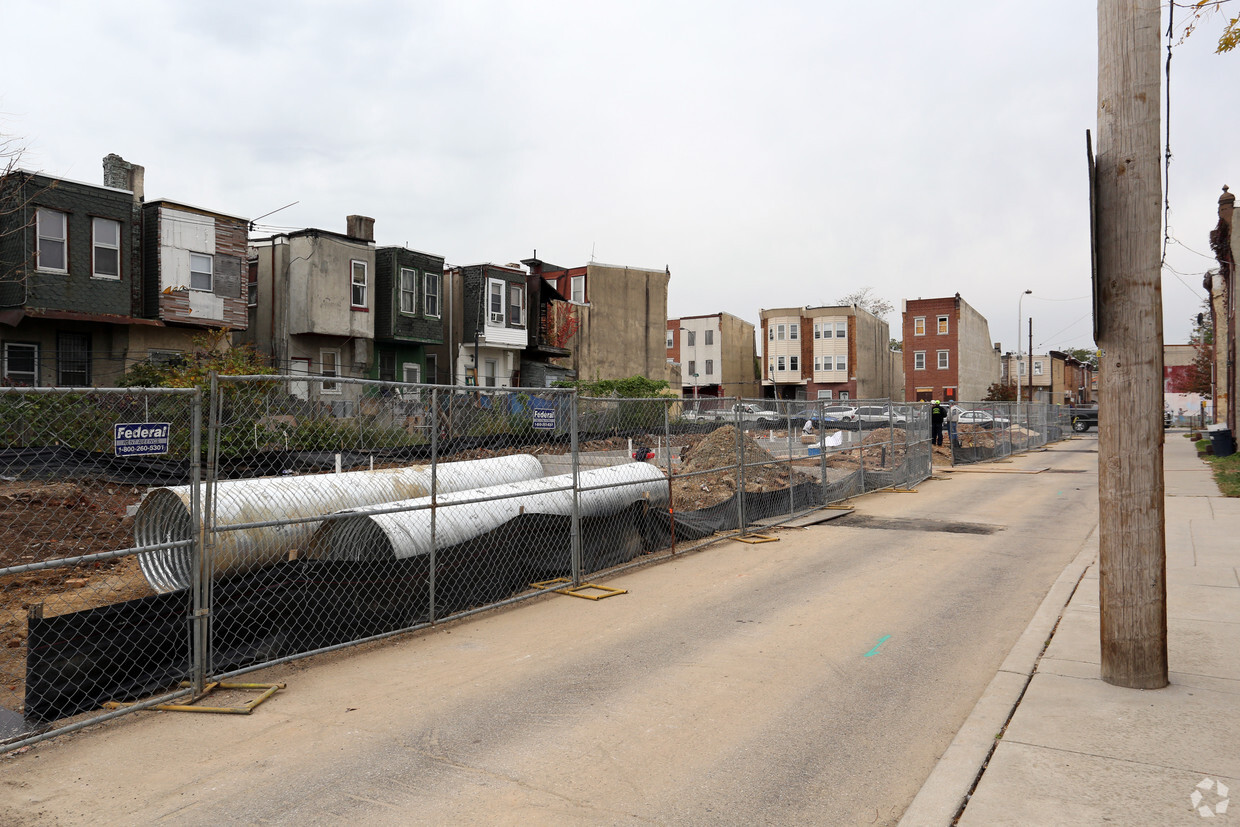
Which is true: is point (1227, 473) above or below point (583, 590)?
above

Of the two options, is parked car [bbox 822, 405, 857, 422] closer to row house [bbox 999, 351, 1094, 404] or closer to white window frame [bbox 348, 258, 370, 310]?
white window frame [bbox 348, 258, 370, 310]

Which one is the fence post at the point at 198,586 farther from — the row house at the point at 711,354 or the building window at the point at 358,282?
the row house at the point at 711,354

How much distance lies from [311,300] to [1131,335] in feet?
98.8

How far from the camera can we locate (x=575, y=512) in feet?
30.0

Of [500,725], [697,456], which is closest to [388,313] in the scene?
[697,456]

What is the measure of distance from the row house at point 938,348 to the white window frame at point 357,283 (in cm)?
4815

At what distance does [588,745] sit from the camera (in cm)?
482

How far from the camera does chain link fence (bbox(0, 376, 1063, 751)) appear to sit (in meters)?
5.63

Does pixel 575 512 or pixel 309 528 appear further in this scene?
pixel 575 512

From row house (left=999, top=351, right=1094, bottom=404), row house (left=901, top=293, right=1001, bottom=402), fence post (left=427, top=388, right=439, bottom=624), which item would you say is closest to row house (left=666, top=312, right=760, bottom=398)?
row house (left=901, top=293, right=1001, bottom=402)

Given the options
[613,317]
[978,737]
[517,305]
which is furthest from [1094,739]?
[613,317]

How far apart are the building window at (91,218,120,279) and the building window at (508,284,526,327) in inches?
709

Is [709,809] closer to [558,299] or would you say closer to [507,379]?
[507,379]

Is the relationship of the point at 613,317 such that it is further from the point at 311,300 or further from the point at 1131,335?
the point at 1131,335
